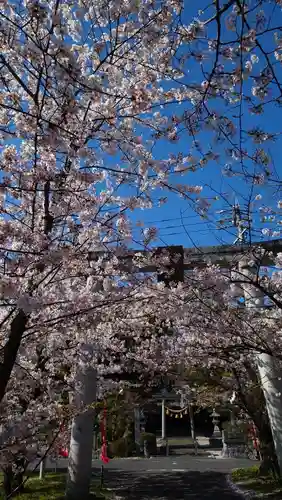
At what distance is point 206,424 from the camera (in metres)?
30.9

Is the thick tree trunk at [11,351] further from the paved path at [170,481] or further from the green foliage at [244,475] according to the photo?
the green foliage at [244,475]

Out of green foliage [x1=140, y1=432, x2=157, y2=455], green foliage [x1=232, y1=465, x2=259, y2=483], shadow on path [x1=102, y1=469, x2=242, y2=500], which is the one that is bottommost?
shadow on path [x1=102, y1=469, x2=242, y2=500]

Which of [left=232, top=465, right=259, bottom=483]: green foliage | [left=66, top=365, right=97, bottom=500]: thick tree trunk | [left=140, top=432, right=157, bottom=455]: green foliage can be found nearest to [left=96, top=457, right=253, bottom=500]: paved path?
[left=232, top=465, right=259, bottom=483]: green foliage

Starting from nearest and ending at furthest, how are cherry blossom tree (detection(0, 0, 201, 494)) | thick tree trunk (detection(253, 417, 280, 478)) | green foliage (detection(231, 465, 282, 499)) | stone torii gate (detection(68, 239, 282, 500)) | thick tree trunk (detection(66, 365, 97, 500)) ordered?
Answer: cherry blossom tree (detection(0, 0, 201, 494)) < stone torii gate (detection(68, 239, 282, 500)) < thick tree trunk (detection(66, 365, 97, 500)) < green foliage (detection(231, 465, 282, 499)) < thick tree trunk (detection(253, 417, 280, 478))

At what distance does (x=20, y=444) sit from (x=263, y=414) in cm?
824

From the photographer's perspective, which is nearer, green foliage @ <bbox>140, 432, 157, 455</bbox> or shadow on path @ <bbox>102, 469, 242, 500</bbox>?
shadow on path @ <bbox>102, 469, 242, 500</bbox>

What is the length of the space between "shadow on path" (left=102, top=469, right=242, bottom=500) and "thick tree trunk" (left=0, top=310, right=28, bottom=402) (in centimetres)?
776

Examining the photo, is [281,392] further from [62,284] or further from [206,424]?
[206,424]

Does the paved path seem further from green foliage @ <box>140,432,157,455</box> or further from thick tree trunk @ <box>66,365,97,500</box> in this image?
green foliage @ <box>140,432,157,455</box>

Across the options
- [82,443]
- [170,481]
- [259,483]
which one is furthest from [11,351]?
[170,481]

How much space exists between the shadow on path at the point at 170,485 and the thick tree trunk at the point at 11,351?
305 inches

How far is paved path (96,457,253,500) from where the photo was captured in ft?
33.4

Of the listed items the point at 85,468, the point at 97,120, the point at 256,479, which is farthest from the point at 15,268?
the point at 256,479

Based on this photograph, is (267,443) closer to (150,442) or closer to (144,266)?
(144,266)
